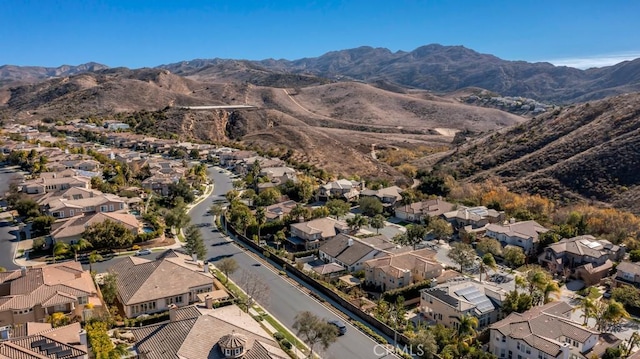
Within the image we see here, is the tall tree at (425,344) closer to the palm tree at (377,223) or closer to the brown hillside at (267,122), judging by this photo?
the palm tree at (377,223)

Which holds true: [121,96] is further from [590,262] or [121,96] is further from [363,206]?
[590,262]

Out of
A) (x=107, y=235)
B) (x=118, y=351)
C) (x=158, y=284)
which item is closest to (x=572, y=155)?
(x=158, y=284)

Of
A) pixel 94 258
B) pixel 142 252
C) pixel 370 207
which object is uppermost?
pixel 94 258

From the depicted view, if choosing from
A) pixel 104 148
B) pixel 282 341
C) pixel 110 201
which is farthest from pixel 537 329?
pixel 104 148

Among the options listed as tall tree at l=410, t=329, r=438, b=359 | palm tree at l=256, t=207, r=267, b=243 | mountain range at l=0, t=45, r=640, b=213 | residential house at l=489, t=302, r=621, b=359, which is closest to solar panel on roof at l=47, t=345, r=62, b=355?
tall tree at l=410, t=329, r=438, b=359

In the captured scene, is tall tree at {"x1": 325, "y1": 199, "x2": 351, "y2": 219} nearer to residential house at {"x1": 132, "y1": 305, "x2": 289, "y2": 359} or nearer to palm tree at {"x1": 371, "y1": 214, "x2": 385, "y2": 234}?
palm tree at {"x1": 371, "y1": 214, "x2": 385, "y2": 234}

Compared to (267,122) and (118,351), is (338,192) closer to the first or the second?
(118,351)

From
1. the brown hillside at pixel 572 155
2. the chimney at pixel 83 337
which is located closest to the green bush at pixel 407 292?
the chimney at pixel 83 337
